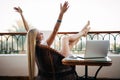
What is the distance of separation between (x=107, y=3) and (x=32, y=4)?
2680mm

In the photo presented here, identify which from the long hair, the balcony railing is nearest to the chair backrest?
the long hair

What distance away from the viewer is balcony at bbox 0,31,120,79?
15.6ft

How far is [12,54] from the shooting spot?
516cm

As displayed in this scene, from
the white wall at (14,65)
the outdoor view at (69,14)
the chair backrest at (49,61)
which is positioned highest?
the outdoor view at (69,14)

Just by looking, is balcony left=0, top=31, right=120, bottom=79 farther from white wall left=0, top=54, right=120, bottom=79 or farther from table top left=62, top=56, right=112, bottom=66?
table top left=62, top=56, right=112, bottom=66

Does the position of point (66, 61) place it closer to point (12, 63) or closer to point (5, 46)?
point (12, 63)

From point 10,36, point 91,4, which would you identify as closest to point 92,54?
point 10,36

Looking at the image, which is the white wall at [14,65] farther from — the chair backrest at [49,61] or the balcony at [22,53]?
the chair backrest at [49,61]

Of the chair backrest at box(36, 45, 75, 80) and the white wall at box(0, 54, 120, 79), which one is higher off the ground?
the chair backrest at box(36, 45, 75, 80)

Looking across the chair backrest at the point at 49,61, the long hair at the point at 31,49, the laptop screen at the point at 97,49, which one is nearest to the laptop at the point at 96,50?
the laptop screen at the point at 97,49

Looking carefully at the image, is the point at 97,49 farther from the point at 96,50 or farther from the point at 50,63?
the point at 50,63

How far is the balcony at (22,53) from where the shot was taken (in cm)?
477

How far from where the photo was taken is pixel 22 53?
17.6 feet

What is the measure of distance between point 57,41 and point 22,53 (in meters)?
0.83
